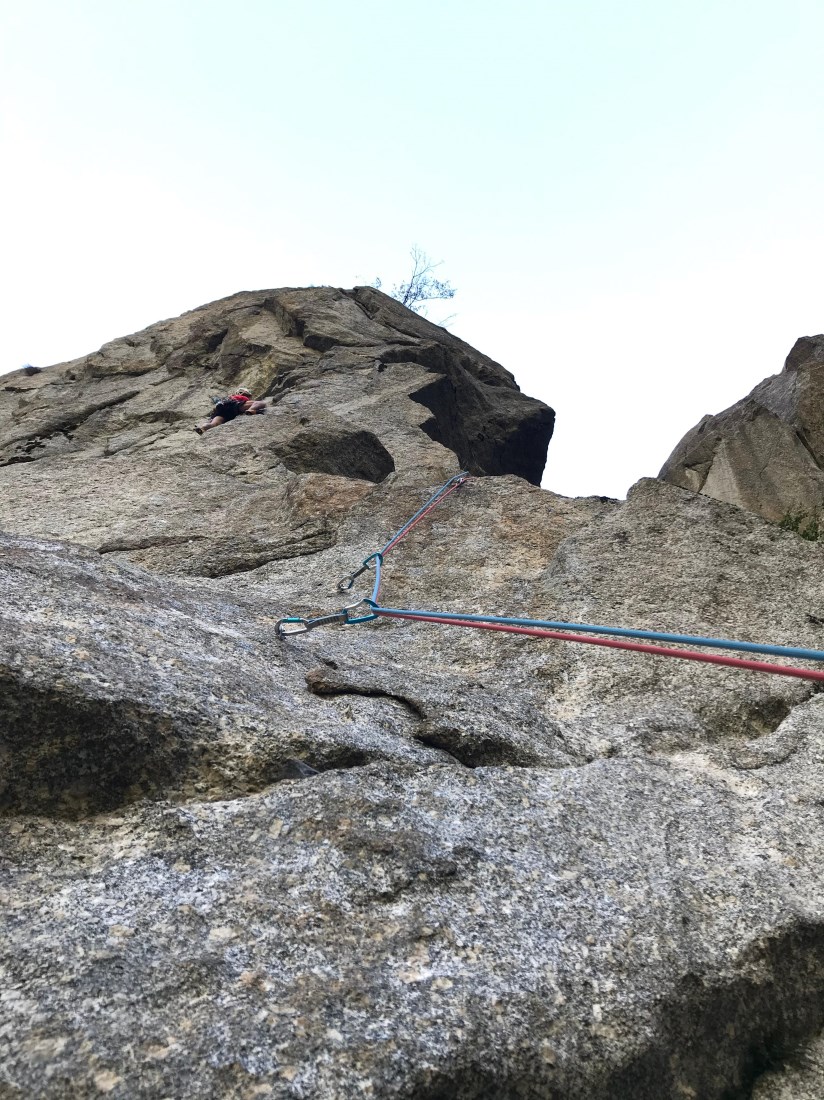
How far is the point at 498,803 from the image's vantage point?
8.59 ft

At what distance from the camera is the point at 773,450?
1004 centimetres

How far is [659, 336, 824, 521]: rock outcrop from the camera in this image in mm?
9562

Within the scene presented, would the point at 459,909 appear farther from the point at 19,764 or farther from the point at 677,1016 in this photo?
the point at 19,764

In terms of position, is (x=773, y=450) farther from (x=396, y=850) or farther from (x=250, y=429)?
(x=396, y=850)

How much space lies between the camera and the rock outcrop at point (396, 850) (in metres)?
1.76

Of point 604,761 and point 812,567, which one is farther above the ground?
point 812,567

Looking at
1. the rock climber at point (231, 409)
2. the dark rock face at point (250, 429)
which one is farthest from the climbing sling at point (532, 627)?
the rock climber at point (231, 409)

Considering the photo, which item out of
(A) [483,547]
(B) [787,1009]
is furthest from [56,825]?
(A) [483,547]

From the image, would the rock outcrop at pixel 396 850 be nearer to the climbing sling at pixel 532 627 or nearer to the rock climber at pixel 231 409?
the climbing sling at pixel 532 627

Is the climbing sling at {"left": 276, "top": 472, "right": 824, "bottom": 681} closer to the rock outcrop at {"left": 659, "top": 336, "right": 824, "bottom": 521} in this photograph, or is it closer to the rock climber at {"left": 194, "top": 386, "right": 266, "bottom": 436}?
the rock climber at {"left": 194, "top": 386, "right": 266, "bottom": 436}

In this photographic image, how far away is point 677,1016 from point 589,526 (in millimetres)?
3240

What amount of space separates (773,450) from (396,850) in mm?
9085

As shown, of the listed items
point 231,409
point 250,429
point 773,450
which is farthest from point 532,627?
point 773,450

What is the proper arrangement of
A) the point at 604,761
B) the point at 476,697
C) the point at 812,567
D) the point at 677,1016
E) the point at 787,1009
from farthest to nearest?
the point at 812,567, the point at 476,697, the point at 604,761, the point at 787,1009, the point at 677,1016
